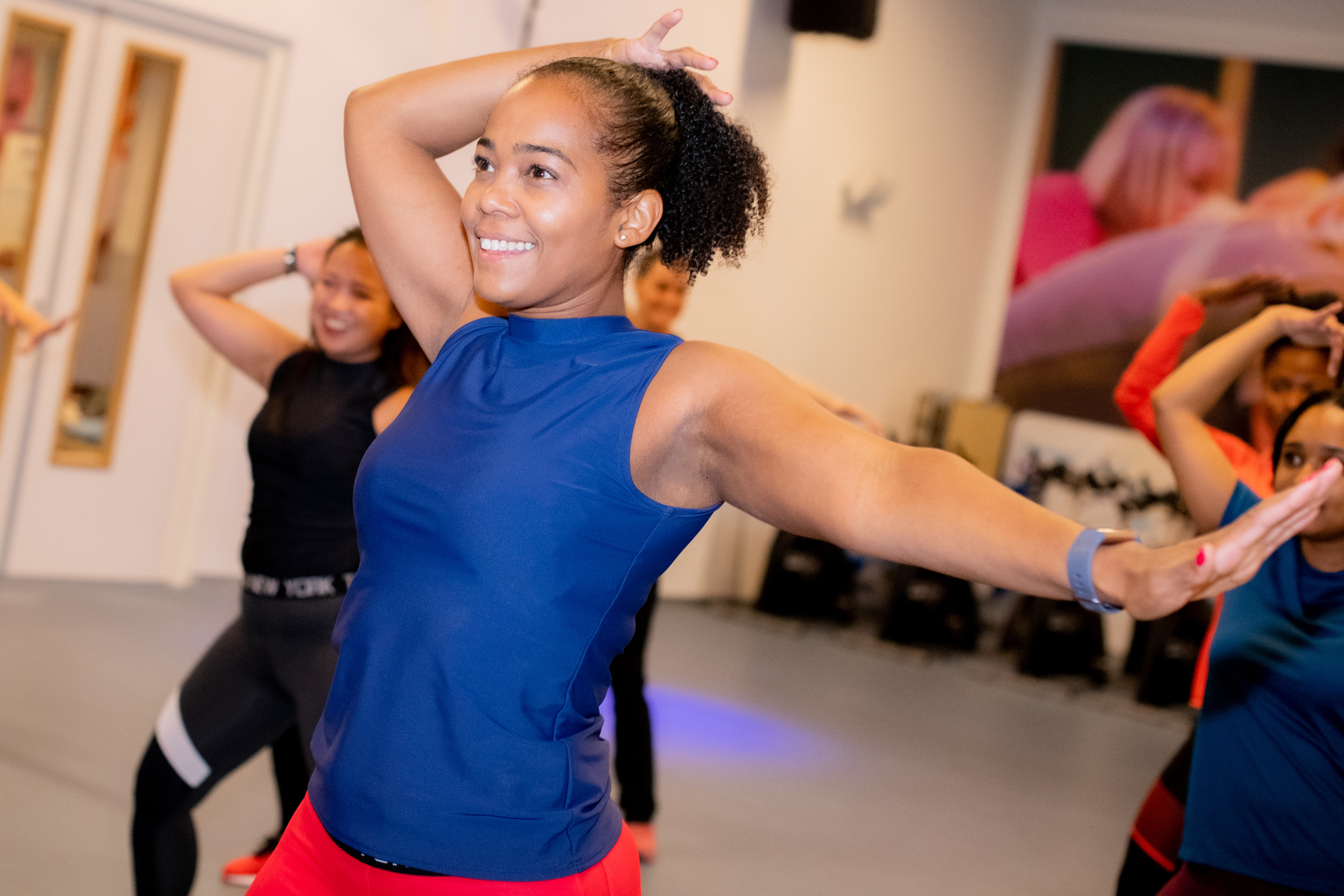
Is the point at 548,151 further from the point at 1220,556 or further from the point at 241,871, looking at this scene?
→ the point at 241,871

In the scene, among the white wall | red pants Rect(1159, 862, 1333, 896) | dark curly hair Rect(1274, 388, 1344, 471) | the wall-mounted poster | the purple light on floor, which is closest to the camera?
red pants Rect(1159, 862, 1333, 896)

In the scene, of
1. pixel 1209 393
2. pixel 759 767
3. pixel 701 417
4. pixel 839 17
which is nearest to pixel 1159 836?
pixel 1209 393

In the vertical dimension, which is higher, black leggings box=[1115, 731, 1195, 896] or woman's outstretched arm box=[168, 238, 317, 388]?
woman's outstretched arm box=[168, 238, 317, 388]

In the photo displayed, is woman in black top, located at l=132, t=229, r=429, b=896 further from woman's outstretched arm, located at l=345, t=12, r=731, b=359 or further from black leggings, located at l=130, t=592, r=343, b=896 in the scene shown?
woman's outstretched arm, located at l=345, t=12, r=731, b=359

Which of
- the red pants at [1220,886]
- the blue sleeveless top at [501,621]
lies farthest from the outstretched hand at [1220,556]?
the red pants at [1220,886]

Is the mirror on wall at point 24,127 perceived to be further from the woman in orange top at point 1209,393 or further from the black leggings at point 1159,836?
the black leggings at point 1159,836

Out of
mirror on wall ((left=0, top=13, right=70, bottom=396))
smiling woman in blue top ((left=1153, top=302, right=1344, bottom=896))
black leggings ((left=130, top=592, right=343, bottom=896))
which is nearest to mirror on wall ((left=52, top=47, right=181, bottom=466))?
mirror on wall ((left=0, top=13, right=70, bottom=396))

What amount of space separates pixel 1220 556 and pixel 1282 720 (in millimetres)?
1202

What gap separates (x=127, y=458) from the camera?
5.26 meters

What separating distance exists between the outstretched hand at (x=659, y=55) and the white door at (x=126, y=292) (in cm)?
424

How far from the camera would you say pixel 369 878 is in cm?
120

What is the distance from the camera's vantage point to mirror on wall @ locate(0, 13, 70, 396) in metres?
4.77

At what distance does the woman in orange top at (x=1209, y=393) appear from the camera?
7.69ft

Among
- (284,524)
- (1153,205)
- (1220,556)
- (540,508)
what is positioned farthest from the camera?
(1153,205)
